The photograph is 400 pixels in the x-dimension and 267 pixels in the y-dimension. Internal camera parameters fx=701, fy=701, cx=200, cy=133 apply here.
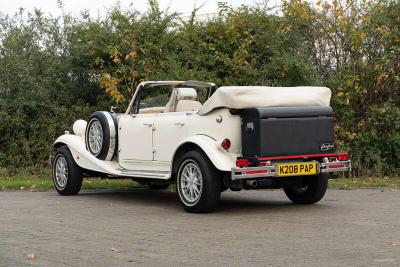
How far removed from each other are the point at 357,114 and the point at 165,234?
370 inches

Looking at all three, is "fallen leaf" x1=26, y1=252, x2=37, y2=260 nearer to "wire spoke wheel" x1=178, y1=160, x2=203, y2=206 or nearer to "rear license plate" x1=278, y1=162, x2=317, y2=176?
"wire spoke wheel" x1=178, y1=160, x2=203, y2=206

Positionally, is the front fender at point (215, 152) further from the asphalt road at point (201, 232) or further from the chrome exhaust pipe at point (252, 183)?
the asphalt road at point (201, 232)

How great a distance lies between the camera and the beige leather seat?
10.4 m

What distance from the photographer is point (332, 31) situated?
15898mm

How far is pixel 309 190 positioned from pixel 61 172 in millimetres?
4280

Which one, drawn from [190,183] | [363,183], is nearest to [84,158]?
[190,183]

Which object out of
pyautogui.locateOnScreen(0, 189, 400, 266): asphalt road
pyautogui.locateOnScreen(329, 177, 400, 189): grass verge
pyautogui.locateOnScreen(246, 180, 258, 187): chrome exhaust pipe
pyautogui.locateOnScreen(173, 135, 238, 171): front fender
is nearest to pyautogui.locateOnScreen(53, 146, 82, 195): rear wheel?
pyautogui.locateOnScreen(0, 189, 400, 266): asphalt road

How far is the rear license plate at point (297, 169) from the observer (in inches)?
345

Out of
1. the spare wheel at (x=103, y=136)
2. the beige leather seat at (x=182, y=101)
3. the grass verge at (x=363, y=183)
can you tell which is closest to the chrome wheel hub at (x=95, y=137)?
the spare wheel at (x=103, y=136)

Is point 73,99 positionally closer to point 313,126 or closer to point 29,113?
point 29,113

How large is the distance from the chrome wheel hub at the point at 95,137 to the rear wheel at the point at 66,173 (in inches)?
20.8

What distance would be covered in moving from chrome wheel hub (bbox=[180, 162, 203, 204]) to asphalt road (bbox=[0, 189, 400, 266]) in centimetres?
29

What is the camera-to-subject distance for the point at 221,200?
35.2 feet

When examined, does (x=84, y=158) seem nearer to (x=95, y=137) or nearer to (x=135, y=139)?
(x=95, y=137)
